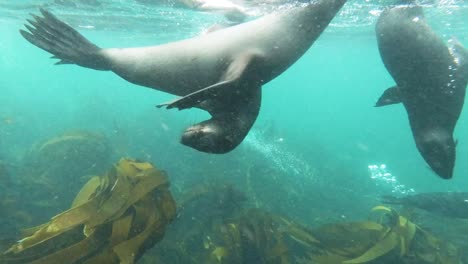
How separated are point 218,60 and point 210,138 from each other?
0.84 meters

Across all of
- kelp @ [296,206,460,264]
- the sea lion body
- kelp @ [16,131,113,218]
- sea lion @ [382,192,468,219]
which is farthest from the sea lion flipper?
sea lion @ [382,192,468,219]

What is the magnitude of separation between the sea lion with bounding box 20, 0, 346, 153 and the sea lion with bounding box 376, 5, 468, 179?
1.18 m

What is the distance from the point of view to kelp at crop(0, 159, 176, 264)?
3.07 m

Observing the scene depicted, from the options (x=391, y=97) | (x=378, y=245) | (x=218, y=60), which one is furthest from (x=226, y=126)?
(x=378, y=245)

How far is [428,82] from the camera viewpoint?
3.52 m

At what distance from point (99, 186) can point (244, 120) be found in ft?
9.24

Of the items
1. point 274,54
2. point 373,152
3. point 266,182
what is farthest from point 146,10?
point 373,152

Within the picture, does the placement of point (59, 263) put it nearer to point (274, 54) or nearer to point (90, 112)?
point (274, 54)

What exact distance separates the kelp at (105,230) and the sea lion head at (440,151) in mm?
2560

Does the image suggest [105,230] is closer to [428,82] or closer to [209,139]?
[209,139]

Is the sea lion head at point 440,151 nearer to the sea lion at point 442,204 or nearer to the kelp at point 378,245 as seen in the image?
the kelp at point 378,245

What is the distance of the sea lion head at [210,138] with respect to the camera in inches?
86.8

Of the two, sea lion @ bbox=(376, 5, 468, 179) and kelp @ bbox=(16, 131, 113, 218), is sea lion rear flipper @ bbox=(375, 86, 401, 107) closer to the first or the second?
sea lion @ bbox=(376, 5, 468, 179)

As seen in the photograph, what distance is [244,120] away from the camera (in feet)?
8.05
